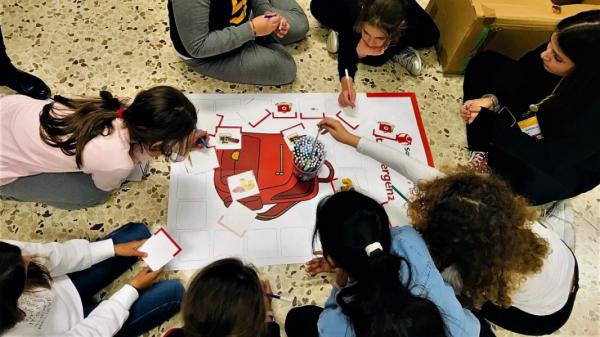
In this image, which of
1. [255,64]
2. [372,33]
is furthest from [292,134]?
[372,33]

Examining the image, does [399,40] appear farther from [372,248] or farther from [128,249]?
[128,249]

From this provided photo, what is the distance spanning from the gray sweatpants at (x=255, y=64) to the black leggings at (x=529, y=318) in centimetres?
108

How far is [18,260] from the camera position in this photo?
0.85m

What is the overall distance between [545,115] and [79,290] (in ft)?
5.06

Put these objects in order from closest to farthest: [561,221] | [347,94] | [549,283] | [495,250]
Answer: [495,250] < [549,283] < [561,221] < [347,94]

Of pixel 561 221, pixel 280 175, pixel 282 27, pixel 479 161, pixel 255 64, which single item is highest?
pixel 282 27

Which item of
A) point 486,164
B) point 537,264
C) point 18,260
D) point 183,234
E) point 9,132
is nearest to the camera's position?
point 18,260

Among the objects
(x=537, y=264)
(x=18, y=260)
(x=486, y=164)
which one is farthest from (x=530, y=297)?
(x=18, y=260)

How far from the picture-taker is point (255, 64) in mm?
1583

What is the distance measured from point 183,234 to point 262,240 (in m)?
0.25

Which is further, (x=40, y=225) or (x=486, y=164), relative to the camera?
(x=486, y=164)

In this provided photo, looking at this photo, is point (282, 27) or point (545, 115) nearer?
point (545, 115)

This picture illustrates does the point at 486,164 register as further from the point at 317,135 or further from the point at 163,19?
the point at 163,19

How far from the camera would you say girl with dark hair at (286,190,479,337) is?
0.79 metres
